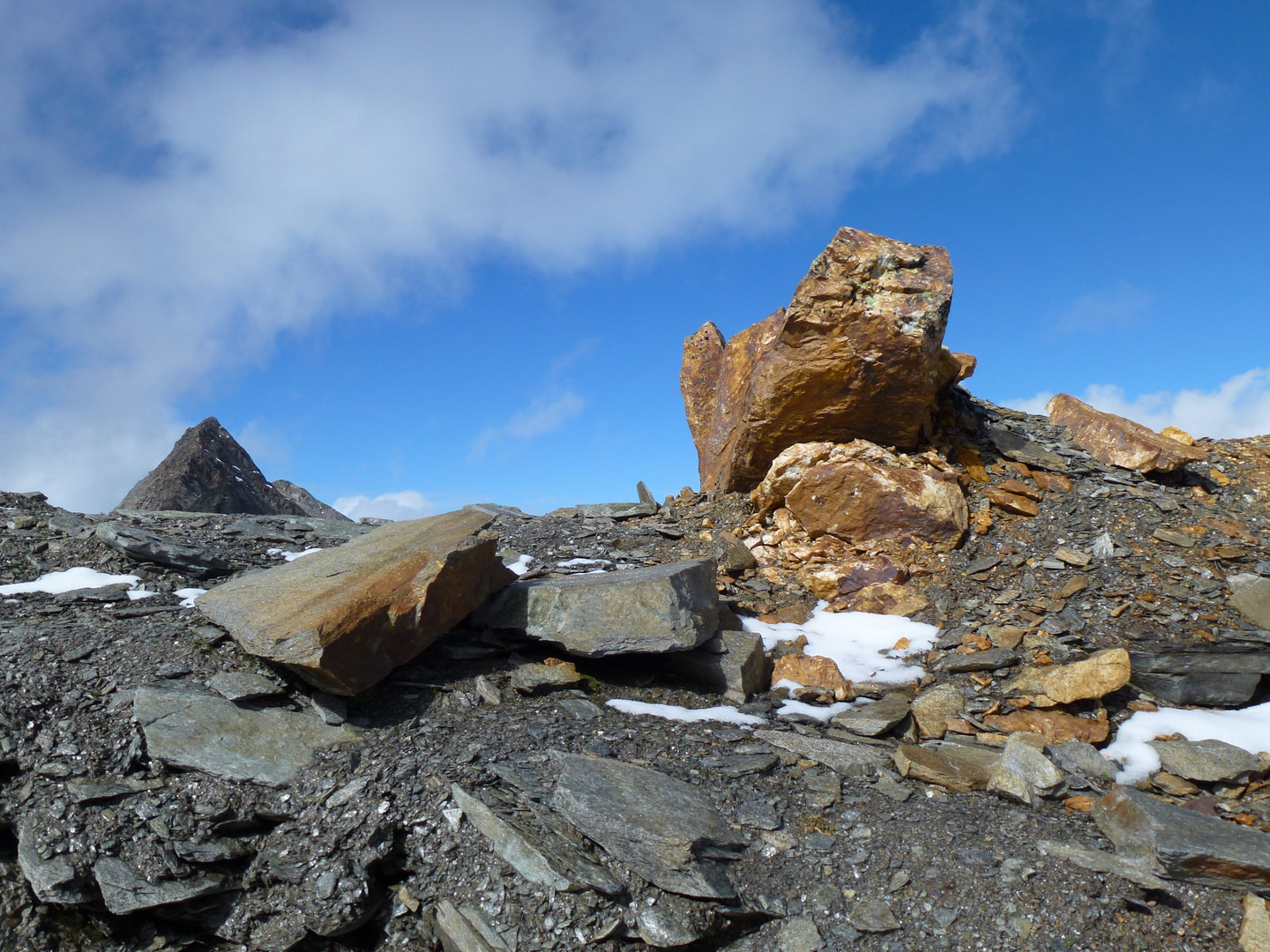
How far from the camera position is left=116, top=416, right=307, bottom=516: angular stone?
54.3 ft

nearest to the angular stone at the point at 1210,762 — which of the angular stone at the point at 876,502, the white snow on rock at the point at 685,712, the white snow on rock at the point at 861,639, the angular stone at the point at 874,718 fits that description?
the angular stone at the point at 874,718

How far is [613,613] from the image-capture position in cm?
687

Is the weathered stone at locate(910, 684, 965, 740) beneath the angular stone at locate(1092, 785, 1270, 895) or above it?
above

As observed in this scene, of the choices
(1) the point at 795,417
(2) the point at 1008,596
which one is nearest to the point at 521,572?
(1) the point at 795,417

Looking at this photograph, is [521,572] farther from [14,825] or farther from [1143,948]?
[1143,948]

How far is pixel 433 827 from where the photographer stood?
479 cm

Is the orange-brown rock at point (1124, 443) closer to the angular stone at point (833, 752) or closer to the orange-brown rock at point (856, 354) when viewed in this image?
the orange-brown rock at point (856, 354)

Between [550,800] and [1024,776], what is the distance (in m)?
3.31

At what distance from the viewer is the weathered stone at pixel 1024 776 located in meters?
5.27

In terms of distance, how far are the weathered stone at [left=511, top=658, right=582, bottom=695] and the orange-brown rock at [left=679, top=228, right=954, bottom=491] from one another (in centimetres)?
514

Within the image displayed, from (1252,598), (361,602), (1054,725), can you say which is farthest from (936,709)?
(361,602)

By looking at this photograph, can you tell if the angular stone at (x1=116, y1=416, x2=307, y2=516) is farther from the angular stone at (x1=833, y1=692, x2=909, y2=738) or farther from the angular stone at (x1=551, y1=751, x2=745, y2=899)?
the angular stone at (x1=833, y1=692, x2=909, y2=738)

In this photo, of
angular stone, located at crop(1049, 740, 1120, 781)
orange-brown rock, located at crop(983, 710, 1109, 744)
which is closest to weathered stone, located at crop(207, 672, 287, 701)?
orange-brown rock, located at crop(983, 710, 1109, 744)

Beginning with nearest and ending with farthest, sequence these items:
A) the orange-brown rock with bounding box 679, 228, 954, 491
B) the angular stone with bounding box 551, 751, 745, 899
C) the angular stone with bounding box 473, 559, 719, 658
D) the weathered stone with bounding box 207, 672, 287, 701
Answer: the angular stone with bounding box 551, 751, 745, 899, the weathered stone with bounding box 207, 672, 287, 701, the angular stone with bounding box 473, 559, 719, 658, the orange-brown rock with bounding box 679, 228, 954, 491
